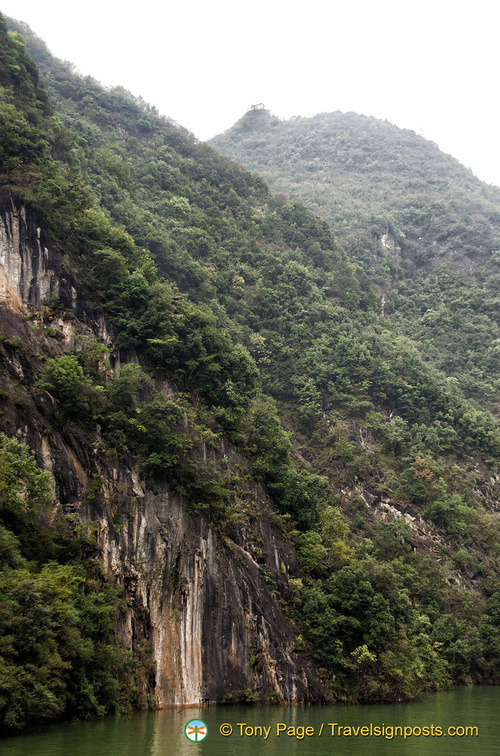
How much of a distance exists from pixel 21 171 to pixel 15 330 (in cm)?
925

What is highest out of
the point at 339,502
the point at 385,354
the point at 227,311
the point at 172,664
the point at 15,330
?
the point at 227,311

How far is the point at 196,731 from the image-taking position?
16094mm

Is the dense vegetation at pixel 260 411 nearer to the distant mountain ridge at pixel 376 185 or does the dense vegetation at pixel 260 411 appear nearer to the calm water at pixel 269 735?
the calm water at pixel 269 735

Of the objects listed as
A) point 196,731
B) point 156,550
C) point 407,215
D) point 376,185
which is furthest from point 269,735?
point 376,185

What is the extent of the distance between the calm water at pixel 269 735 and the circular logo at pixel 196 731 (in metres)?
0.18

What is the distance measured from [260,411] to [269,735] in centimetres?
1873

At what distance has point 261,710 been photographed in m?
22.1

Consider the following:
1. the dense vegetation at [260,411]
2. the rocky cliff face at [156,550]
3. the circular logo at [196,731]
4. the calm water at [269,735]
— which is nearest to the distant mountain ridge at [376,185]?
the dense vegetation at [260,411]

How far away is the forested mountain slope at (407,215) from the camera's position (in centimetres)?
6100

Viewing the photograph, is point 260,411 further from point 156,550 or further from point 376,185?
point 376,185

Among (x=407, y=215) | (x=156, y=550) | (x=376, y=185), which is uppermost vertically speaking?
(x=376, y=185)

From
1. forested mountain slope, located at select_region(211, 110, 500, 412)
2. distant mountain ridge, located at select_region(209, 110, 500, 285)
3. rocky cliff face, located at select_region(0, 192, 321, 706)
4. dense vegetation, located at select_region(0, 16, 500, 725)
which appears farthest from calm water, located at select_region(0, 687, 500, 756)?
distant mountain ridge, located at select_region(209, 110, 500, 285)

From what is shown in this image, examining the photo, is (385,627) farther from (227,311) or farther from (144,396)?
(227,311)

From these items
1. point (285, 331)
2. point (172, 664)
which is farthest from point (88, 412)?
point (285, 331)
